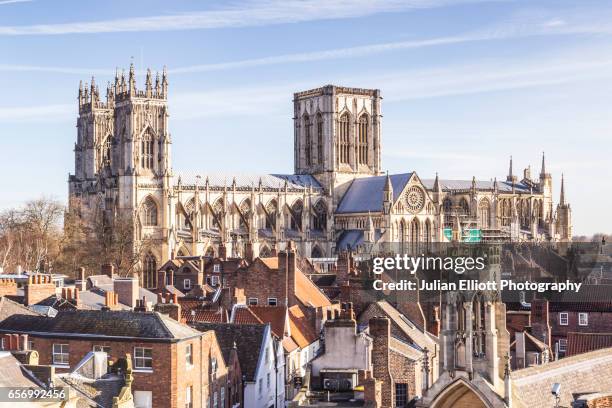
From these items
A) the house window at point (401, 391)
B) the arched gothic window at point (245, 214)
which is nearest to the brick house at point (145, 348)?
the house window at point (401, 391)

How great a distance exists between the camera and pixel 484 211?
146 meters

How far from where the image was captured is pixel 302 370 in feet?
148

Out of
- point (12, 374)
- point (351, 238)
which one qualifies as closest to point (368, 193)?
point (351, 238)

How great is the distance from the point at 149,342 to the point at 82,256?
67.5m

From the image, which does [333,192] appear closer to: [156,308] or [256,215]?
[256,215]

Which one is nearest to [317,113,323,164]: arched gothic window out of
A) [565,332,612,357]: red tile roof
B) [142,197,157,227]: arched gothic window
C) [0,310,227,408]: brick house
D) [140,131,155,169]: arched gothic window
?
[140,131,155,169]: arched gothic window

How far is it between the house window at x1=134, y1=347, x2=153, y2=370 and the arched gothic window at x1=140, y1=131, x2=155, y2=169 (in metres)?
77.5

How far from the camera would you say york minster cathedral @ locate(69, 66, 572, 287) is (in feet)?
357

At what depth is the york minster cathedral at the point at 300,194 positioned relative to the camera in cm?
10875

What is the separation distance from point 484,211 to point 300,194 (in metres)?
31.4

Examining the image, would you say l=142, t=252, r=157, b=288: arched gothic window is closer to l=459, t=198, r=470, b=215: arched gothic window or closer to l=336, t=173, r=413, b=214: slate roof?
l=336, t=173, r=413, b=214: slate roof

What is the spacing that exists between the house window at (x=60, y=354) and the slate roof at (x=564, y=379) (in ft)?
50.9

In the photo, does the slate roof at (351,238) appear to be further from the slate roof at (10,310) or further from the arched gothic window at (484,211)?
the slate roof at (10,310)

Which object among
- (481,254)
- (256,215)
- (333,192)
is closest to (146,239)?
(256,215)
